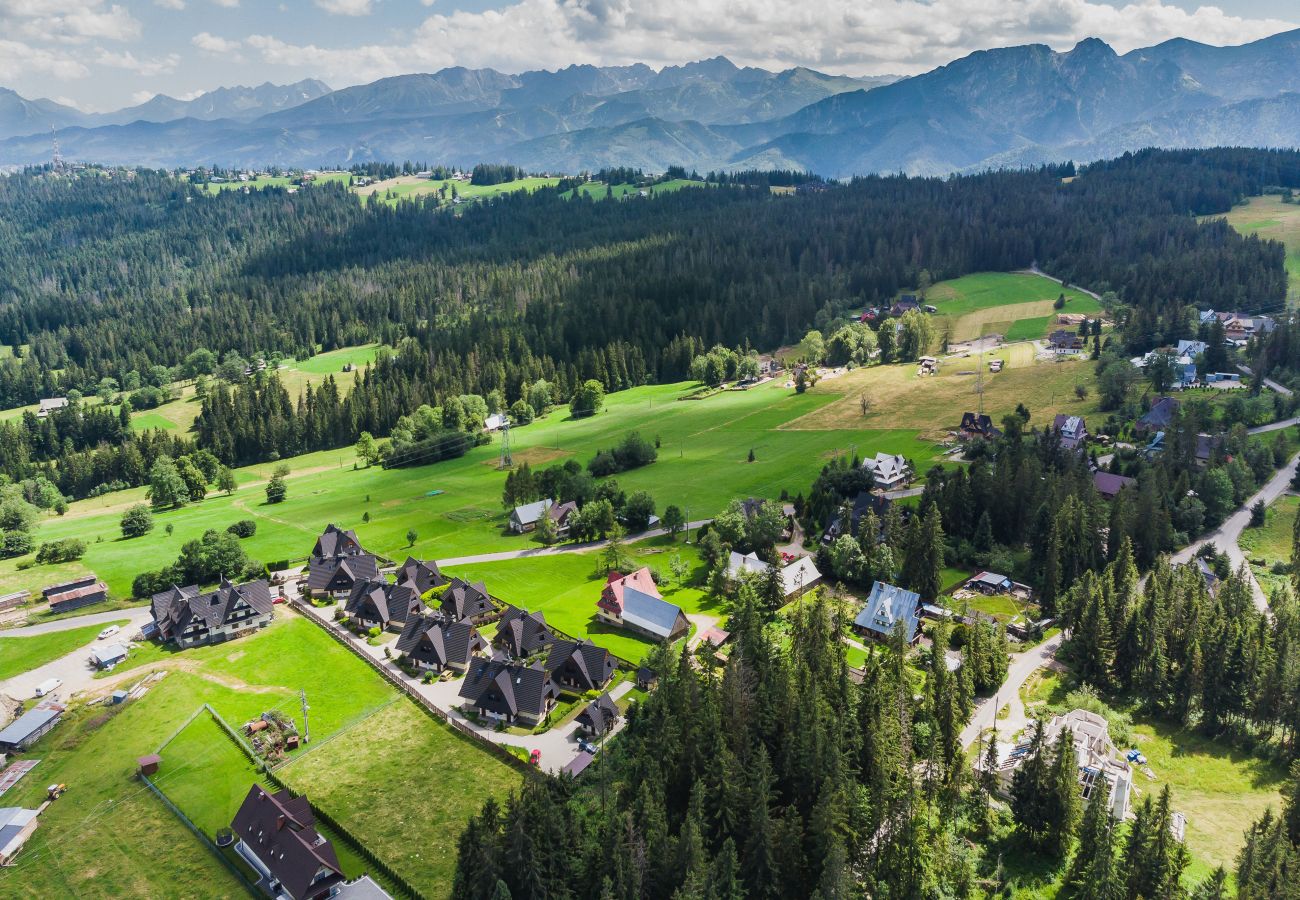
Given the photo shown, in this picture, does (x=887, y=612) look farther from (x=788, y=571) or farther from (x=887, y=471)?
(x=887, y=471)

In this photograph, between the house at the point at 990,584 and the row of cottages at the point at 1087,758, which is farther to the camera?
the house at the point at 990,584

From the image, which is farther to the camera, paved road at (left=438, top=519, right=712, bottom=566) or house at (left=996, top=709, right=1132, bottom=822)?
paved road at (left=438, top=519, right=712, bottom=566)

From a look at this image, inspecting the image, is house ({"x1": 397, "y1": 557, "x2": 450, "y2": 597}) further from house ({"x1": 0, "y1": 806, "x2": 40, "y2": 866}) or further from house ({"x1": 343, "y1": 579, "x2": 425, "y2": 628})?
house ({"x1": 0, "y1": 806, "x2": 40, "y2": 866})

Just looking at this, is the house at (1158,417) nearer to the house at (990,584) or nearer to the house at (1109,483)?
the house at (1109,483)

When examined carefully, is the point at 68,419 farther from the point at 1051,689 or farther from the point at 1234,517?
the point at 1234,517

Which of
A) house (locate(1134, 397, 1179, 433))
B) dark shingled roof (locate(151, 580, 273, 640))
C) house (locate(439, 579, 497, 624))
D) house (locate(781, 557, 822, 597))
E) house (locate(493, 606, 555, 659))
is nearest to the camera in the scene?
house (locate(493, 606, 555, 659))

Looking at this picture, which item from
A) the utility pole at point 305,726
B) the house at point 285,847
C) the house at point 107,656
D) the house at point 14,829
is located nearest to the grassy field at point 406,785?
the utility pole at point 305,726

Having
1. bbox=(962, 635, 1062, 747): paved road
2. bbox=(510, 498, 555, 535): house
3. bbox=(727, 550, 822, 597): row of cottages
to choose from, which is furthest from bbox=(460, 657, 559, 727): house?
bbox=(510, 498, 555, 535): house
